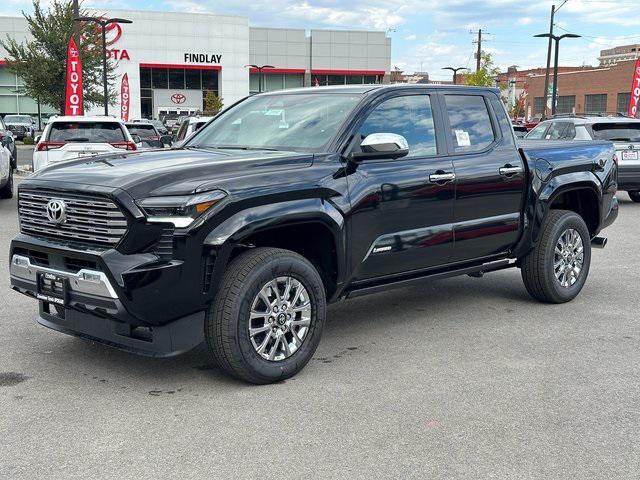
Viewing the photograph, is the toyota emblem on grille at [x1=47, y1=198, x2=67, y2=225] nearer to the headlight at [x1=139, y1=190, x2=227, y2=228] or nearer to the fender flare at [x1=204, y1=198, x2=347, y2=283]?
the headlight at [x1=139, y1=190, x2=227, y2=228]

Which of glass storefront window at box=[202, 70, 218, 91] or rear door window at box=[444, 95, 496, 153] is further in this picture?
glass storefront window at box=[202, 70, 218, 91]

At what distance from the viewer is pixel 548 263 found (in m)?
6.81

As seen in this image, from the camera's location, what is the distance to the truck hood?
4.45m

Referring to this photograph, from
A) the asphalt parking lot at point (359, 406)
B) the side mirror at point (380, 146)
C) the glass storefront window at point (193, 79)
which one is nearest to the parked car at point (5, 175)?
the asphalt parking lot at point (359, 406)

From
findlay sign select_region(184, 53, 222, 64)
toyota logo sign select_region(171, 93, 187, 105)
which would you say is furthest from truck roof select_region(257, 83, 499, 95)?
findlay sign select_region(184, 53, 222, 64)

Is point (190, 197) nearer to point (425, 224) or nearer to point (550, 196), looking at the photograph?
point (425, 224)

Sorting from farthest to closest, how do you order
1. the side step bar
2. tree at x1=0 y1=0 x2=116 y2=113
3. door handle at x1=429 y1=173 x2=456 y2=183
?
tree at x1=0 y1=0 x2=116 y2=113 → door handle at x1=429 y1=173 x2=456 y2=183 → the side step bar

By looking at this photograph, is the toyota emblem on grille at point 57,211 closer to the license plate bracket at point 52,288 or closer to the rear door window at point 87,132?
the license plate bracket at point 52,288

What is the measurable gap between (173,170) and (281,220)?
0.72m

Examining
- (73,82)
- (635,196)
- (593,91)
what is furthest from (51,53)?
(593,91)

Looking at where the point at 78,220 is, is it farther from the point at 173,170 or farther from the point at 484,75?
the point at 484,75

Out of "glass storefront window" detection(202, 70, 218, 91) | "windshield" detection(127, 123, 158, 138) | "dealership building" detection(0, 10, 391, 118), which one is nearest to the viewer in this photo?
"windshield" detection(127, 123, 158, 138)

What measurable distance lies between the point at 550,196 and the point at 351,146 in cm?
226

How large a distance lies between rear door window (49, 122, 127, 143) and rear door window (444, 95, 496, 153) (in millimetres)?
8749
